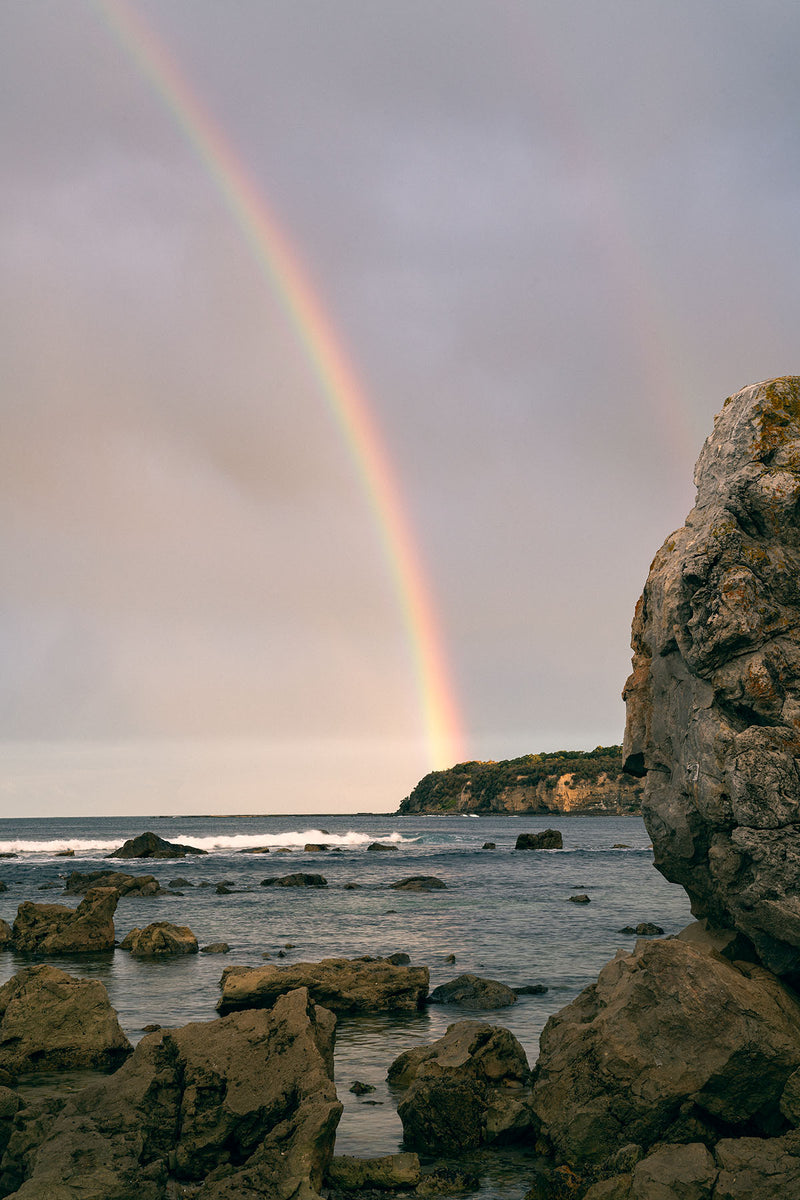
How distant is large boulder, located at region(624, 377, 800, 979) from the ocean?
5546 millimetres

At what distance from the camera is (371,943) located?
40.1m

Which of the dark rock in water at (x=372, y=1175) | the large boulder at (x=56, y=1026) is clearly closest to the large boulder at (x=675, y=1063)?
the dark rock in water at (x=372, y=1175)

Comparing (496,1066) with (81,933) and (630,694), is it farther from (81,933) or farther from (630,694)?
(81,933)

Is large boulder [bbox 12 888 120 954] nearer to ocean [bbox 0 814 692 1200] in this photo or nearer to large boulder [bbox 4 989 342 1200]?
ocean [bbox 0 814 692 1200]

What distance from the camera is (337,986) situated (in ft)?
86.4

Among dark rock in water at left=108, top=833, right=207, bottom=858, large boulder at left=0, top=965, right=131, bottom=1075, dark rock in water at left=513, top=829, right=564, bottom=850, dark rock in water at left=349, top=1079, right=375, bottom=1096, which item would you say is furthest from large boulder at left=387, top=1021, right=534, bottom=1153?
dark rock in water at left=108, top=833, right=207, bottom=858

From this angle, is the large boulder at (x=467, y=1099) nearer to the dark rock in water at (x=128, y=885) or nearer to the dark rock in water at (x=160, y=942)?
the dark rock in water at (x=160, y=942)

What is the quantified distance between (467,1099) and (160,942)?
2498 cm

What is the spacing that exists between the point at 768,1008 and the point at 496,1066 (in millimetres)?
5714

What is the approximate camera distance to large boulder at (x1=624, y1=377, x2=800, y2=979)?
14062 millimetres

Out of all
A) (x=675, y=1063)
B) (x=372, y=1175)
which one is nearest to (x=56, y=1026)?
(x=372, y=1175)

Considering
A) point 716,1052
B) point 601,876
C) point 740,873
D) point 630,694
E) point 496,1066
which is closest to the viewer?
point 716,1052

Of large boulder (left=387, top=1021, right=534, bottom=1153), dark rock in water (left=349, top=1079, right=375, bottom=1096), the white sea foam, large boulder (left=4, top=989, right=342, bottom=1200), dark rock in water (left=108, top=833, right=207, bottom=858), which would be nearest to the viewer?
large boulder (left=4, top=989, right=342, bottom=1200)

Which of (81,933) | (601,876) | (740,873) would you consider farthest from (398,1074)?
(601,876)
